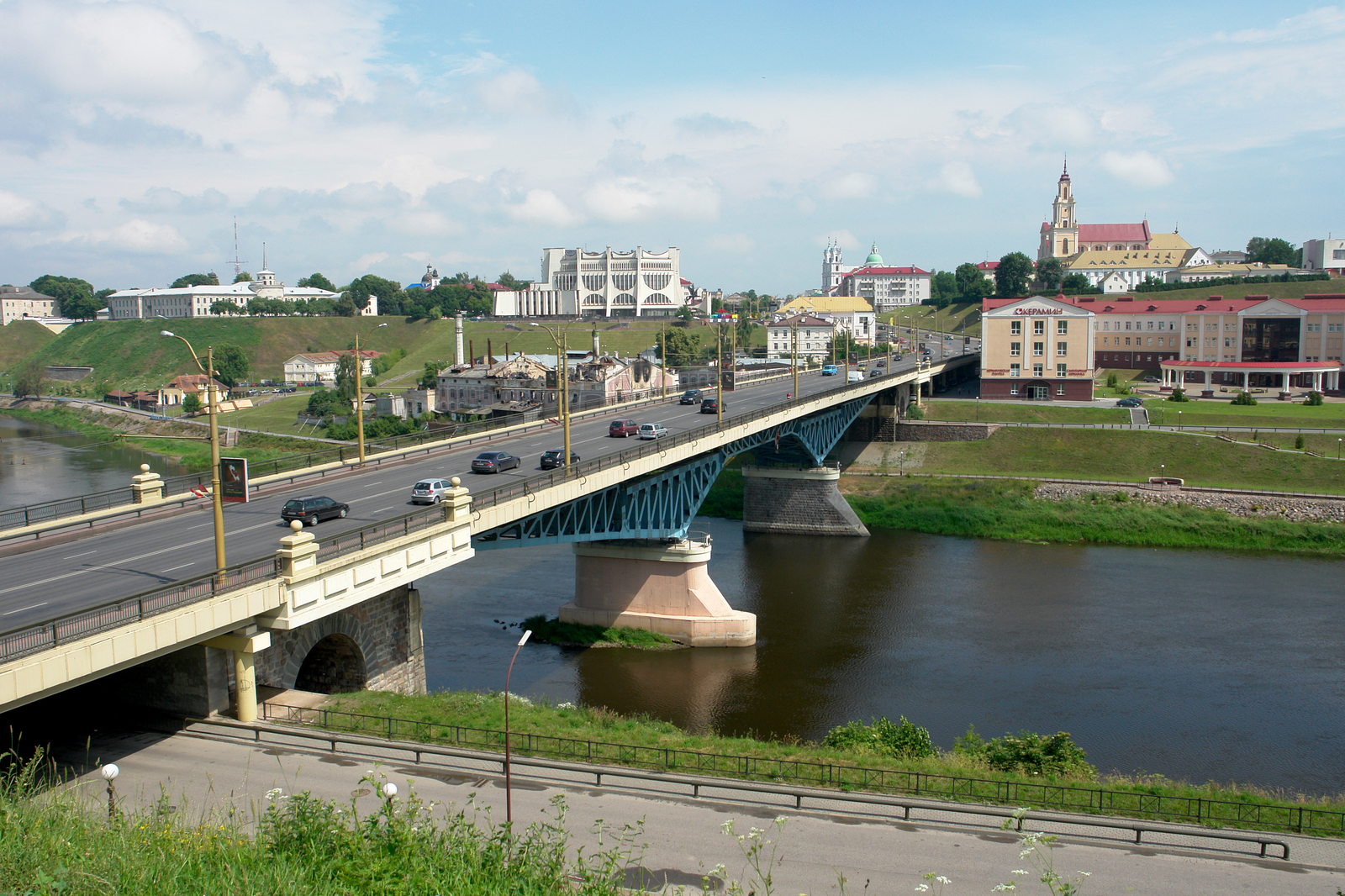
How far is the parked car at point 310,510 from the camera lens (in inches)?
1040

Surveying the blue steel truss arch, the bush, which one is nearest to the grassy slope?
the blue steel truss arch

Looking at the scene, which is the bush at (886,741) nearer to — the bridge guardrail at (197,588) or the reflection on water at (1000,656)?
the reflection on water at (1000,656)

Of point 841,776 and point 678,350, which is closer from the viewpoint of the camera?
point 841,776

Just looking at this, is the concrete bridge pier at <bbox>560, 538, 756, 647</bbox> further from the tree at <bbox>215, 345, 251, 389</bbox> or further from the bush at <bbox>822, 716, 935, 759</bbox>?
the tree at <bbox>215, 345, 251, 389</bbox>

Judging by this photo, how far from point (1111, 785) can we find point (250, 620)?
1812 centimetres

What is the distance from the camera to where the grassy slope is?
64.1 m

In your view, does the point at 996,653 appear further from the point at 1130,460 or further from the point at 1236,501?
the point at 1130,460

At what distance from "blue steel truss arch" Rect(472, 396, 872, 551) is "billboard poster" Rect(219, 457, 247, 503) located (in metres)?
8.74

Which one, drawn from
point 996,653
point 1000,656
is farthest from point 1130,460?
point 1000,656

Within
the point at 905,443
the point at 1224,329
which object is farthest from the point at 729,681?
the point at 1224,329

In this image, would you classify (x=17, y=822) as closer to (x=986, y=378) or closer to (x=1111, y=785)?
(x=1111, y=785)

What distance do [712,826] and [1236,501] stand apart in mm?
55840

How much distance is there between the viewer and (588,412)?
5709 cm

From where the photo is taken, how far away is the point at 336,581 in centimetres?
2159
